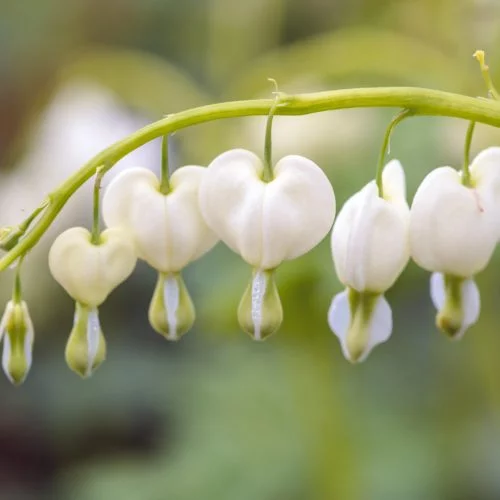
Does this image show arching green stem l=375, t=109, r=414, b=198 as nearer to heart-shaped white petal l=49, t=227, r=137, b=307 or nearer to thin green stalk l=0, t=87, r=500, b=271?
thin green stalk l=0, t=87, r=500, b=271

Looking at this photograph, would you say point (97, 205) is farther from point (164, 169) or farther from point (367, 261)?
point (367, 261)

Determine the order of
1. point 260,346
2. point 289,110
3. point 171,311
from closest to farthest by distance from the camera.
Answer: point 289,110
point 171,311
point 260,346

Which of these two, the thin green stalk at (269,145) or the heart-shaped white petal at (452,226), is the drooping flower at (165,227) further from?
the heart-shaped white petal at (452,226)

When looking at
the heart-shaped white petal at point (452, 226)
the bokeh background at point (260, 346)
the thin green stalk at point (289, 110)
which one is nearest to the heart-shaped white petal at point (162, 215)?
the thin green stalk at point (289, 110)

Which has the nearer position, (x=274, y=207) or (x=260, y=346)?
(x=274, y=207)

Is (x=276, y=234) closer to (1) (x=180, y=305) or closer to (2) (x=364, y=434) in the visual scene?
(1) (x=180, y=305)

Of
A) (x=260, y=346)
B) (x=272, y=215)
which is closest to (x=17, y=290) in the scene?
(x=272, y=215)

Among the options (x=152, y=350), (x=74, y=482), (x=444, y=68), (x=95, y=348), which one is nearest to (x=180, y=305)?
(x=95, y=348)

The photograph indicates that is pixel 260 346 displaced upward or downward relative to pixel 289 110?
downward
